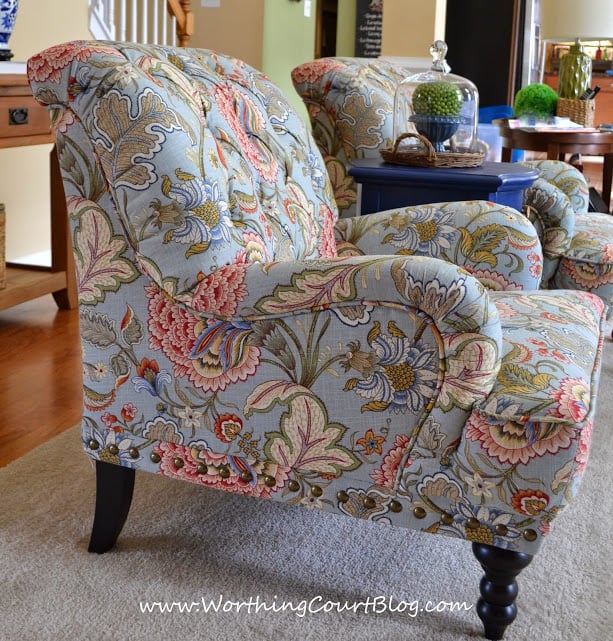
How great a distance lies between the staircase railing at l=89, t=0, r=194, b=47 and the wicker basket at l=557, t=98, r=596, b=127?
2066 mm

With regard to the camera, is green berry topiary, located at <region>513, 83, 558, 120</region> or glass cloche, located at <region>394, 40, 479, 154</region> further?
green berry topiary, located at <region>513, 83, 558, 120</region>

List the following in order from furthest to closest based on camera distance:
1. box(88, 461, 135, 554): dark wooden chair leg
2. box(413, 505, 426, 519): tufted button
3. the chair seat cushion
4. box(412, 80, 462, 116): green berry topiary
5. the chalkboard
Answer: the chalkboard, box(412, 80, 462, 116): green berry topiary, box(88, 461, 135, 554): dark wooden chair leg, box(413, 505, 426, 519): tufted button, the chair seat cushion

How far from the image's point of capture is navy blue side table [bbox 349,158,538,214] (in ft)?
7.30

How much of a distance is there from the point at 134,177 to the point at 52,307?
215 cm

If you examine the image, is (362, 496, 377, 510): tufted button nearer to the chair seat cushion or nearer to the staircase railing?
the chair seat cushion

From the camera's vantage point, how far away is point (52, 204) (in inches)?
130

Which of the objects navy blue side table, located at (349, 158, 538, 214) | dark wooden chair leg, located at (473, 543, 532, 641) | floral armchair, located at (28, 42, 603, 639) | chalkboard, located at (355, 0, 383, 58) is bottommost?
dark wooden chair leg, located at (473, 543, 532, 641)

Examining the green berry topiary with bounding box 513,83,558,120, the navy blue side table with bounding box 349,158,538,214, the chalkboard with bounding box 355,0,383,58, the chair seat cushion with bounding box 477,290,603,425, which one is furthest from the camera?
the chalkboard with bounding box 355,0,383,58

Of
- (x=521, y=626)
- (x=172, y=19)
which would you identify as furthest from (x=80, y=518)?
(x=172, y=19)

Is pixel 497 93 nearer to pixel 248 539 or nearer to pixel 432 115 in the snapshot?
pixel 432 115

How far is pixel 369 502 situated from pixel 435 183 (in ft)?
3.58

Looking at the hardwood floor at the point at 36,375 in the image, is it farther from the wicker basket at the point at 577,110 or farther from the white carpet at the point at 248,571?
the wicker basket at the point at 577,110

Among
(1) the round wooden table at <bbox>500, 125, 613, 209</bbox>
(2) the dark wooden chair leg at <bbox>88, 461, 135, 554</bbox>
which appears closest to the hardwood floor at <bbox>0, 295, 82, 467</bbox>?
(2) the dark wooden chair leg at <bbox>88, 461, 135, 554</bbox>

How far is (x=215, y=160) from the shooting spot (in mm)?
1536
